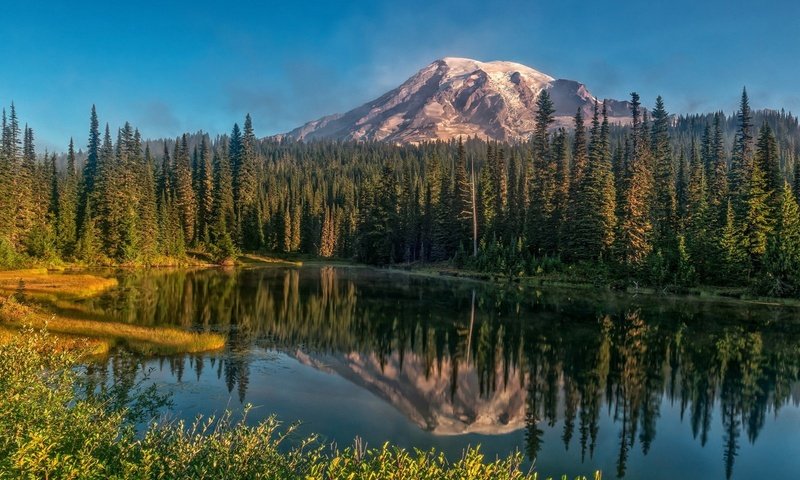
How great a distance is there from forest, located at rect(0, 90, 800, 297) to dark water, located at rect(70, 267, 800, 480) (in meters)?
17.1

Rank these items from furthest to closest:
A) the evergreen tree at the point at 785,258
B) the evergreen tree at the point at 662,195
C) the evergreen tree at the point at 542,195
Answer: the evergreen tree at the point at 542,195 → the evergreen tree at the point at 662,195 → the evergreen tree at the point at 785,258

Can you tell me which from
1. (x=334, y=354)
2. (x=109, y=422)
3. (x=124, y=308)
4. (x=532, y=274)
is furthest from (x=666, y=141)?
(x=109, y=422)

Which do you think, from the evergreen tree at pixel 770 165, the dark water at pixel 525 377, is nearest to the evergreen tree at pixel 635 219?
the evergreen tree at pixel 770 165

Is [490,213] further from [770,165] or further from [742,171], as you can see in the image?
[770,165]

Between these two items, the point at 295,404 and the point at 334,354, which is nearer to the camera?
the point at 295,404

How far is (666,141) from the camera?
95688 mm

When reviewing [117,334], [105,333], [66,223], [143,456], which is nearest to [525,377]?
[143,456]

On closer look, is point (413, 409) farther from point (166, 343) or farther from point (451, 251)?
point (451, 251)

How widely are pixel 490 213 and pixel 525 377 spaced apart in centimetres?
7308

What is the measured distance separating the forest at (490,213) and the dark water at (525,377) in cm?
1707

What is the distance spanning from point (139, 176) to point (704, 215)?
10887 centimetres

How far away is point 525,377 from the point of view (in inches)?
1067

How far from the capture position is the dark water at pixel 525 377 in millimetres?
18828

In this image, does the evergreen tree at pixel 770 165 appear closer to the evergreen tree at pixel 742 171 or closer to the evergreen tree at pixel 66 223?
the evergreen tree at pixel 742 171
